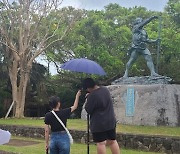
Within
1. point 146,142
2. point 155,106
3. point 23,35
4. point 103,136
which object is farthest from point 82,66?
point 23,35

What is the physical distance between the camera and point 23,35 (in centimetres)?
2233

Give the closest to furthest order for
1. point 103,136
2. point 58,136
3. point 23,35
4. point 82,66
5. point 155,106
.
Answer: point 58,136 < point 103,136 < point 82,66 < point 155,106 < point 23,35

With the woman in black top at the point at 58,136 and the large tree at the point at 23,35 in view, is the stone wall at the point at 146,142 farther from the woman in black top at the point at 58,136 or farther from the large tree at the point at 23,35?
the large tree at the point at 23,35

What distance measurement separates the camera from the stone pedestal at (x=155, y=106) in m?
13.8

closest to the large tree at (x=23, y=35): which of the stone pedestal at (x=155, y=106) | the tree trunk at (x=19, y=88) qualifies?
the tree trunk at (x=19, y=88)

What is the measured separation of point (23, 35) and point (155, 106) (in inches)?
441

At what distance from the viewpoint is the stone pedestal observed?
45.3 ft

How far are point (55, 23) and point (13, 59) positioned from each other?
393cm

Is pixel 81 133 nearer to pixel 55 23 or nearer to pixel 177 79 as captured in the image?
pixel 177 79

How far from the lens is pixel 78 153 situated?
9711mm

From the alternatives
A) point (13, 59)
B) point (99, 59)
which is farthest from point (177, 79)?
point (13, 59)

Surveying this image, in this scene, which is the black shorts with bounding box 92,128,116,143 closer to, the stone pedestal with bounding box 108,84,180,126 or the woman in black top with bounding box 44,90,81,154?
the woman in black top with bounding box 44,90,81,154

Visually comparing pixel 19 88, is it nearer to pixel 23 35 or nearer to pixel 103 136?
pixel 23 35

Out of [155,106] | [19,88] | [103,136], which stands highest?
[19,88]
